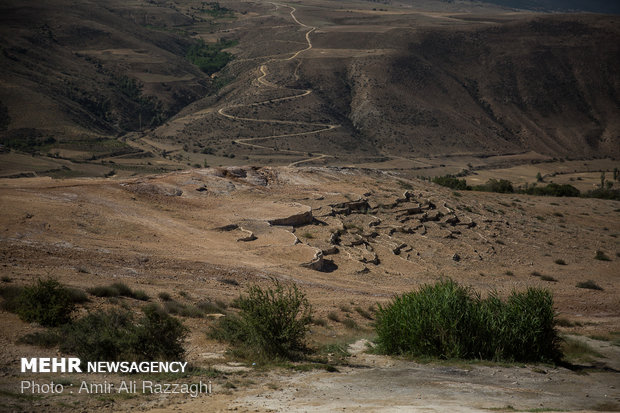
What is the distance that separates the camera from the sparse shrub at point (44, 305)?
11.8m

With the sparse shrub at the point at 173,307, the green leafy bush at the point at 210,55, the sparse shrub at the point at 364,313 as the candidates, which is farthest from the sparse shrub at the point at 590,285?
the green leafy bush at the point at 210,55

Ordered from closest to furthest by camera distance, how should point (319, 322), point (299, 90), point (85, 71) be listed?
point (319, 322)
point (299, 90)
point (85, 71)

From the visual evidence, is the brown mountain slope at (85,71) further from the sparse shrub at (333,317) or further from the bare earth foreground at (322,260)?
the sparse shrub at (333,317)

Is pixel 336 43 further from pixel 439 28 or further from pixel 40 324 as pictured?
pixel 40 324

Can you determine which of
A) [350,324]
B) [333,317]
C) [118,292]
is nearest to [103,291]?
[118,292]

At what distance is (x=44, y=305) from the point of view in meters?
11.9

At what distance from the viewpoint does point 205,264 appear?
18688mm

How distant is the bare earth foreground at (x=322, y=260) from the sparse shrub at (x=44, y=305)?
327 millimetres

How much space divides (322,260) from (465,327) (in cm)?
985

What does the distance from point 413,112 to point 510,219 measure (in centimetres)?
5613

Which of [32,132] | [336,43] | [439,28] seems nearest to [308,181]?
[32,132]

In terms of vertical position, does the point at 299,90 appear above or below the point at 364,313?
above

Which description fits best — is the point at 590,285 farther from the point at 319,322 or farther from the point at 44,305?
the point at 44,305

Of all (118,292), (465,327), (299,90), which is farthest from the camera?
(299,90)
